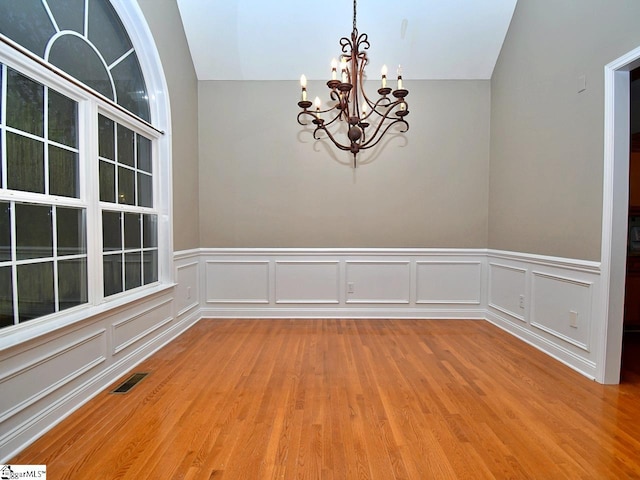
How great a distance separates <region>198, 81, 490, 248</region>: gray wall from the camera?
390 cm

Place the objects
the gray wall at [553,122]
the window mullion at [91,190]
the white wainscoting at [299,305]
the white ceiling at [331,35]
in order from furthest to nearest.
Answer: the white ceiling at [331,35] → the gray wall at [553,122] → the window mullion at [91,190] → the white wainscoting at [299,305]

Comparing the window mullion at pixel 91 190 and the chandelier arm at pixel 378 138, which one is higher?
the chandelier arm at pixel 378 138

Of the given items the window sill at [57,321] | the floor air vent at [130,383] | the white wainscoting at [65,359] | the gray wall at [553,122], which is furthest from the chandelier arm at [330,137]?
the floor air vent at [130,383]

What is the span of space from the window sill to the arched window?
0.7 inches

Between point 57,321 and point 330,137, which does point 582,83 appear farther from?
point 57,321

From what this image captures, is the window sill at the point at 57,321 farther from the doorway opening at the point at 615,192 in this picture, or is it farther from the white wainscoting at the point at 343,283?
the doorway opening at the point at 615,192

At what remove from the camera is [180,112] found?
3453 millimetres

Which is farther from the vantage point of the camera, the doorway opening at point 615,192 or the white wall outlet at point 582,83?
the white wall outlet at point 582,83

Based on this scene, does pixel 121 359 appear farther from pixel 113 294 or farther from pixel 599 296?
pixel 599 296

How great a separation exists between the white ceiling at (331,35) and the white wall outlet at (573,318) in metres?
2.82

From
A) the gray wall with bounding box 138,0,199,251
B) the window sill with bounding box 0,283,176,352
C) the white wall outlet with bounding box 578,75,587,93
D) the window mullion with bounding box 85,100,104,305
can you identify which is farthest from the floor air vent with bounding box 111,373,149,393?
the white wall outlet with bounding box 578,75,587,93

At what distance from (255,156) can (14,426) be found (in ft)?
10.3

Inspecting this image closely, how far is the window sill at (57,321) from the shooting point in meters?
1.61

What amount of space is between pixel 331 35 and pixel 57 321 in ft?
11.9
